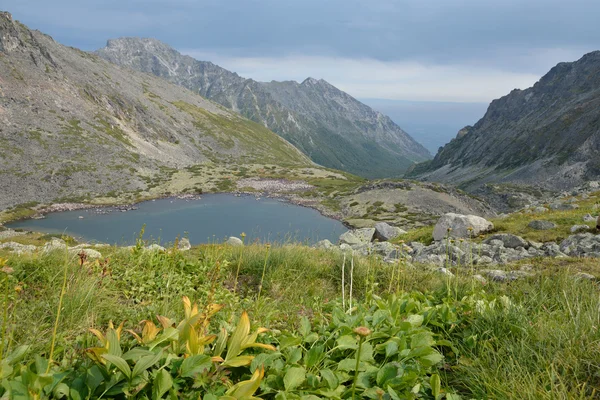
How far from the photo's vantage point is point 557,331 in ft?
12.7

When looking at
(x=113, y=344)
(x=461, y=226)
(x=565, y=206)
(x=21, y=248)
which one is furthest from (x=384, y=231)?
(x=113, y=344)

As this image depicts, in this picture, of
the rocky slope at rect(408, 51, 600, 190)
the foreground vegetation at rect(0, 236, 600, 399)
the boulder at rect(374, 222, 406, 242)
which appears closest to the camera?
the foreground vegetation at rect(0, 236, 600, 399)

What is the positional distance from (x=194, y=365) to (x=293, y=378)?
0.91 meters

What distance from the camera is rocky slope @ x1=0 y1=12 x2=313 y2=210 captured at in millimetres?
89188

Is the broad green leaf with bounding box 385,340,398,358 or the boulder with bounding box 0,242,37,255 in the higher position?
the broad green leaf with bounding box 385,340,398,358

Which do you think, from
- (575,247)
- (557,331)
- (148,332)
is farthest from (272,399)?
(575,247)

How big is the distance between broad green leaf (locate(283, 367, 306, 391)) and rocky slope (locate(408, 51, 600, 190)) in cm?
12782

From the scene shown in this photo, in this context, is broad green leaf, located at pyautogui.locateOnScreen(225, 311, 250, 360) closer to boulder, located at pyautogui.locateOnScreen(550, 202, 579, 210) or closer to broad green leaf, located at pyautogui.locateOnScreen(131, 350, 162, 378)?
broad green leaf, located at pyautogui.locateOnScreen(131, 350, 162, 378)

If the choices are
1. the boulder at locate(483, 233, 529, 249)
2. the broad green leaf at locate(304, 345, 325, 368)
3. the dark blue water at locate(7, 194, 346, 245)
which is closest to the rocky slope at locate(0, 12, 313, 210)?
the dark blue water at locate(7, 194, 346, 245)

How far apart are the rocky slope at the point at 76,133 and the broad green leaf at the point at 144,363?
9253 cm

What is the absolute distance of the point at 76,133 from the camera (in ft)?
377

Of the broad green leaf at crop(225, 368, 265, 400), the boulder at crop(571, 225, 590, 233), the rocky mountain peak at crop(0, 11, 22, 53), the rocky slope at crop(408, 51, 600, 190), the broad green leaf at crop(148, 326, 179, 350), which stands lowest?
the boulder at crop(571, 225, 590, 233)

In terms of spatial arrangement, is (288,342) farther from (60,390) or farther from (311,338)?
(60,390)

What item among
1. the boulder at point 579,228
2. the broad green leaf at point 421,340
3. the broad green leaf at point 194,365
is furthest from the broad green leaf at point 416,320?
the boulder at point 579,228
